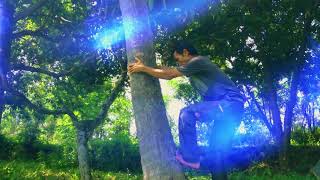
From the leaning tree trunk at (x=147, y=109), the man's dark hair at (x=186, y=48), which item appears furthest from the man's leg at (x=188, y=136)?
the man's dark hair at (x=186, y=48)

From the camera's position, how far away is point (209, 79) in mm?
6055

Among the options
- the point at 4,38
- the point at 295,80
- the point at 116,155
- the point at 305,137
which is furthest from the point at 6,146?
the point at 305,137

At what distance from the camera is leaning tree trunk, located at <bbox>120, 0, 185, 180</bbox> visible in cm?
549

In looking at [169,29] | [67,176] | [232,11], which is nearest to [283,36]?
[232,11]

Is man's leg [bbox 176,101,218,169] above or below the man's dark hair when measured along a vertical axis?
below

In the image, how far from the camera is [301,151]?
71.2 ft

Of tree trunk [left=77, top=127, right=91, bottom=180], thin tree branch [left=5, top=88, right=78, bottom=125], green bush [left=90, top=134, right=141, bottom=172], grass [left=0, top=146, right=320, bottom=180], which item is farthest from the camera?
green bush [left=90, top=134, right=141, bottom=172]

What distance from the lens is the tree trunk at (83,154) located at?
12.7m

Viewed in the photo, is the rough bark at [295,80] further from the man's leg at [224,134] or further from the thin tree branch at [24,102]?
the man's leg at [224,134]

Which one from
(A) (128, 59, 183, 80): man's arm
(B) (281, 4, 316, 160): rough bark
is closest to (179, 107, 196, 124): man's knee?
(A) (128, 59, 183, 80): man's arm

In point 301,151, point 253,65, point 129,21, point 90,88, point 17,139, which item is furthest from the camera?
point 17,139

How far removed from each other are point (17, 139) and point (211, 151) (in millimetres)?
24864

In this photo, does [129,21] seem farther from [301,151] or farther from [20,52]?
[301,151]

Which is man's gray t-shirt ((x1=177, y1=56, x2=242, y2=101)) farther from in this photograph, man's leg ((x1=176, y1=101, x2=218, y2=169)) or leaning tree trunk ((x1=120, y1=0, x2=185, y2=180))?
leaning tree trunk ((x1=120, y1=0, x2=185, y2=180))
